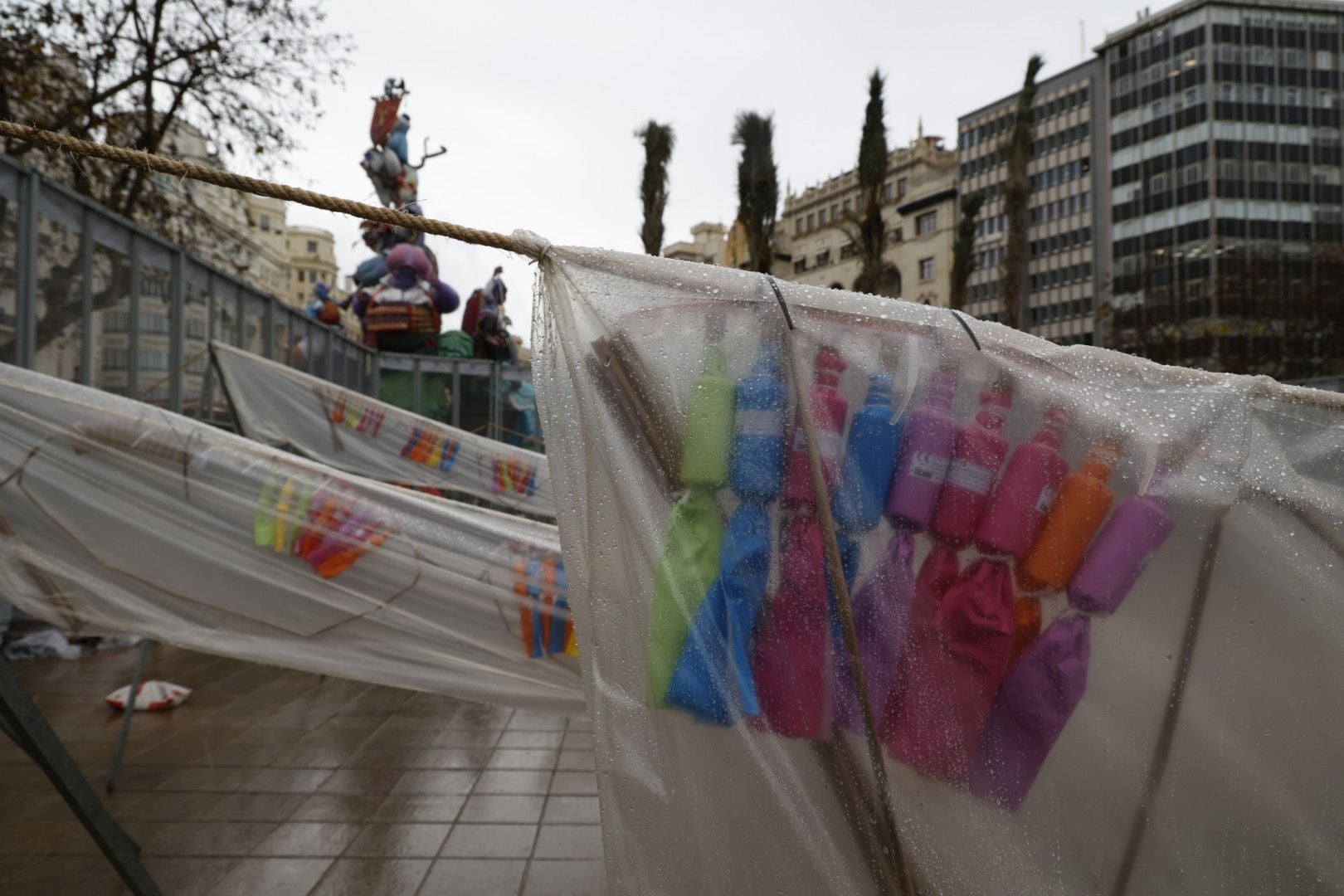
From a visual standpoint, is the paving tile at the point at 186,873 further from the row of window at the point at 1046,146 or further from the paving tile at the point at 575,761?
the row of window at the point at 1046,146

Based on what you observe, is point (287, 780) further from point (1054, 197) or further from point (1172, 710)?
point (1054, 197)

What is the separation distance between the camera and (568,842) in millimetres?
2941

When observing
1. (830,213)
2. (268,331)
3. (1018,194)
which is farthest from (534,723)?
(830,213)

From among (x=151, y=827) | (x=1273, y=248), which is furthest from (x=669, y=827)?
(x=1273, y=248)

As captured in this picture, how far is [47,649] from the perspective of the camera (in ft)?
17.9

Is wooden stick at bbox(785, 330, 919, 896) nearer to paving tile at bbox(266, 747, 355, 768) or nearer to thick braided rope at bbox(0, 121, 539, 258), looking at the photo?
thick braided rope at bbox(0, 121, 539, 258)

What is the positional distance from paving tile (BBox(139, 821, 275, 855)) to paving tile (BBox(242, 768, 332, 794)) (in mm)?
313

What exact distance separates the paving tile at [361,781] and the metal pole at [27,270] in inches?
123

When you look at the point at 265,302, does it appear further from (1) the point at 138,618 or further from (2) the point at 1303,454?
(2) the point at 1303,454

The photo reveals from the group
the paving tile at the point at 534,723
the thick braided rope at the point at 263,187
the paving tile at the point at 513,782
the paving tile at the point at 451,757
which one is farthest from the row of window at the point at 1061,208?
the thick braided rope at the point at 263,187

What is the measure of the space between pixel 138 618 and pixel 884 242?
40.7 feet

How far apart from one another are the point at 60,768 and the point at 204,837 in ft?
4.19

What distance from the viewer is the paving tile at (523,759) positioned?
3689mm

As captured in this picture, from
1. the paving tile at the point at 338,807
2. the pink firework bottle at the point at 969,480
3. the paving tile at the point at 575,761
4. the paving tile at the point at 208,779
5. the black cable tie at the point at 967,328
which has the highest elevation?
the black cable tie at the point at 967,328
